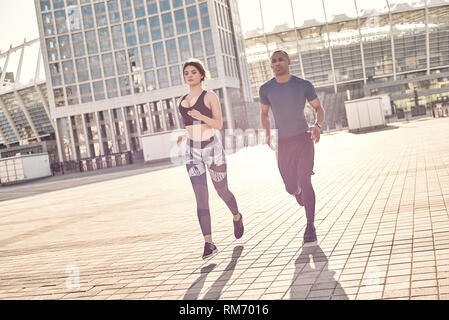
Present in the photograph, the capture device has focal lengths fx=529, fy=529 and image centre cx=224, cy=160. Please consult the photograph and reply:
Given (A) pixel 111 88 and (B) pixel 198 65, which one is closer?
(B) pixel 198 65

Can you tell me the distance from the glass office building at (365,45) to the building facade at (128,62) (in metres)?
9.52

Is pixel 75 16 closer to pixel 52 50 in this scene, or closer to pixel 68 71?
pixel 52 50

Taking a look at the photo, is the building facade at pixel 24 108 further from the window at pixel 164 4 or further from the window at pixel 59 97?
the window at pixel 164 4

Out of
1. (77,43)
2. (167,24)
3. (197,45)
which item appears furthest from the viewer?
(77,43)

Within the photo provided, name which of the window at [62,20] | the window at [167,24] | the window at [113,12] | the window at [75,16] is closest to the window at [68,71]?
the window at [62,20]

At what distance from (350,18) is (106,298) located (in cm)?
8938

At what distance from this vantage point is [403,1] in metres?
86.2

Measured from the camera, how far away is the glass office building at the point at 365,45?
3415 inches

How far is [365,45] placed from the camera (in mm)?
89938

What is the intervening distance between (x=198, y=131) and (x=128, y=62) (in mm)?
78792

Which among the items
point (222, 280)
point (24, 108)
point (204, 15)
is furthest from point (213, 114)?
point (24, 108)

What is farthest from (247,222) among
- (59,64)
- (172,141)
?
(59,64)

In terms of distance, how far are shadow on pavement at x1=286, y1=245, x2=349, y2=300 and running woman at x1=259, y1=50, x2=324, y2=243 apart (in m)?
0.70
